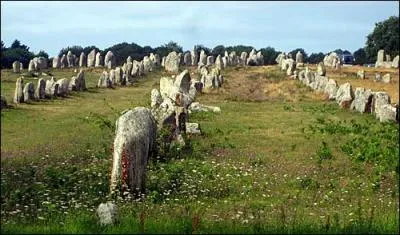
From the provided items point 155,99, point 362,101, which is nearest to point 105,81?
point 362,101

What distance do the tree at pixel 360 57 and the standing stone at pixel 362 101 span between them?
72.0 meters

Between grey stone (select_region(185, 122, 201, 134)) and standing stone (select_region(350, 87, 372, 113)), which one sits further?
standing stone (select_region(350, 87, 372, 113))

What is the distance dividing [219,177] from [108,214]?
22.3 feet

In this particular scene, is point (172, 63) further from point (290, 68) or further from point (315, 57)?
point (315, 57)

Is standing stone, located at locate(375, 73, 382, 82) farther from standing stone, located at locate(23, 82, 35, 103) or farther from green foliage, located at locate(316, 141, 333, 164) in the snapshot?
green foliage, located at locate(316, 141, 333, 164)

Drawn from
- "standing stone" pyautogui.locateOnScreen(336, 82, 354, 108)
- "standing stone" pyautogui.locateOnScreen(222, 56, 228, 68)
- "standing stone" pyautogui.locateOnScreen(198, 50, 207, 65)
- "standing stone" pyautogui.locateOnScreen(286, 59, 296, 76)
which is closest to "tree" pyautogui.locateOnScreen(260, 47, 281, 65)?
"standing stone" pyautogui.locateOnScreen(222, 56, 228, 68)

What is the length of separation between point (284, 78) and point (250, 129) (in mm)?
32702

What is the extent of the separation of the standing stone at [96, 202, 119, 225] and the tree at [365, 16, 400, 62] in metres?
88.8

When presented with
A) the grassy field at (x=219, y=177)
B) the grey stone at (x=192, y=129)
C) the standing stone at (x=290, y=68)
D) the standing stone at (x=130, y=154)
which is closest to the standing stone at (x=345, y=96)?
the grassy field at (x=219, y=177)

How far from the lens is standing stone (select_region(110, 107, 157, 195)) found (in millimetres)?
13938

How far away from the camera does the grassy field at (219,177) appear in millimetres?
9945

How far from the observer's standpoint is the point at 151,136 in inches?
630

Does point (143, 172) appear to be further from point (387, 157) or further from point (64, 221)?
point (387, 157)

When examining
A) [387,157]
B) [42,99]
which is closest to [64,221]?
[387,157]
